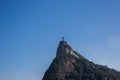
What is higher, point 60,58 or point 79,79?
point 60,58

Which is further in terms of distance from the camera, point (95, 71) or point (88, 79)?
point (95, 71)

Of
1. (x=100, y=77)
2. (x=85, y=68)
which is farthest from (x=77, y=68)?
(x=100, y=77)

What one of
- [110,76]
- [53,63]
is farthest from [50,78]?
[110,76]

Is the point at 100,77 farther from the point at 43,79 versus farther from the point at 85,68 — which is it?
the point at 43,79

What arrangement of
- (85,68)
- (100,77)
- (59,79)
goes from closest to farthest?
(59,79)
(100,77)
(85,68)

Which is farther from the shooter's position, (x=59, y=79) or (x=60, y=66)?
(x=60, y=66)

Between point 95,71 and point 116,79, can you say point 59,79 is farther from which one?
point 116,79

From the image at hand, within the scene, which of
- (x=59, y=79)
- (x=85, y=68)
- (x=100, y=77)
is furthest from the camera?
(x=85, y=68)

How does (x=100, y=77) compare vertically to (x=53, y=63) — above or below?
below
